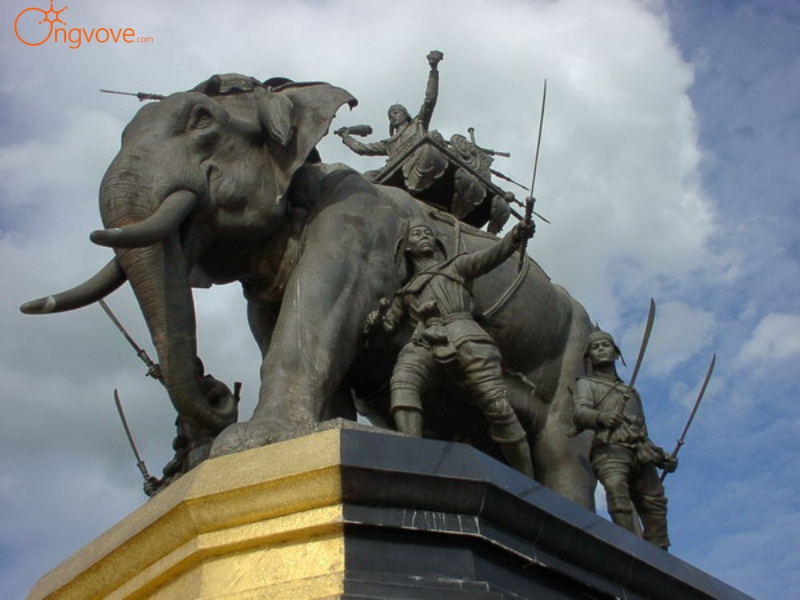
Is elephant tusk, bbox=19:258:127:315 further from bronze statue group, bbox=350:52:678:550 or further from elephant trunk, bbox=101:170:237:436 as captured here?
bronze statue group, bbox=350:52:678:550

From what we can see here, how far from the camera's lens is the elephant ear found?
6.93 m

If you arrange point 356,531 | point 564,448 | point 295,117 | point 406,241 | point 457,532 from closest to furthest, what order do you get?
point 356,531
point 457,532
point 406,241
point 564,448
point 295,117

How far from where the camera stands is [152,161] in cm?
645

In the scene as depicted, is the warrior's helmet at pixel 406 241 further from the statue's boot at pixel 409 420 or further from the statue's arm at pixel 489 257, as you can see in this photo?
the statue's boot at pixel 409 420

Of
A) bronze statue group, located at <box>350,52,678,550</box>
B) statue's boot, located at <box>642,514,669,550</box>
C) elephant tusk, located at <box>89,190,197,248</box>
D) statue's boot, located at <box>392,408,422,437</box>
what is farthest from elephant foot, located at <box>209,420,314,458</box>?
statue's boot, located at <box>642,514,669,550</box>

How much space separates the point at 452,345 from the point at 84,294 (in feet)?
6.75

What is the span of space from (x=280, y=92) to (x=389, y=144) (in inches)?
76.4

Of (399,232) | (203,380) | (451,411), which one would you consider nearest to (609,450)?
(451,411)

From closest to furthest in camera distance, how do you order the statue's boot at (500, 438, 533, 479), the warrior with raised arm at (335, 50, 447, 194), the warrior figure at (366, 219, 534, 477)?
the warrior figure at (366, 219, 534, 477) → the statue's boot at (500, 438, 533, 479) → the warrior with raised arm at (335, 50, 447, 194)

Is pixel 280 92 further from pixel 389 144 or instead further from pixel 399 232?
pixel 389 144

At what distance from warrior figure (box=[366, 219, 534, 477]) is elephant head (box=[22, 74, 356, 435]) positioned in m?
1.00

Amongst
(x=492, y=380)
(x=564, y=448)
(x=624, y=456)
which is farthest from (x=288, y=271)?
(x=624, y=456)

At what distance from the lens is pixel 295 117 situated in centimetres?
725

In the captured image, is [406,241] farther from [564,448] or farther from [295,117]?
[564,448]
